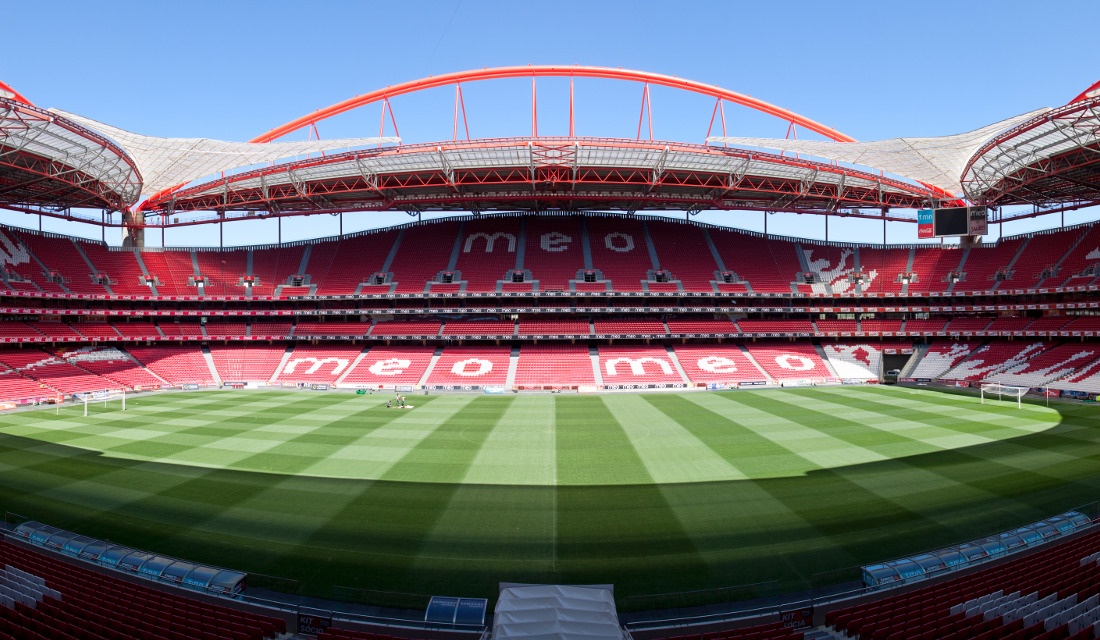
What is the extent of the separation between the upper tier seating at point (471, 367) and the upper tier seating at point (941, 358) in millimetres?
35204

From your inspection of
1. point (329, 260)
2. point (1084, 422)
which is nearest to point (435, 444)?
point (1084, 422)

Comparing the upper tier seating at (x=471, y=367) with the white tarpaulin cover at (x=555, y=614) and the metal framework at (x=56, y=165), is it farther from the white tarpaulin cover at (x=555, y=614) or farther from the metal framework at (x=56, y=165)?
the white tarpaulin cover at (x=555, y=614)

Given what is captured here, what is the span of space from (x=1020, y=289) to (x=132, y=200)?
7553 cm

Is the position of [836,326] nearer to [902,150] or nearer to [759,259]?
[759,259]

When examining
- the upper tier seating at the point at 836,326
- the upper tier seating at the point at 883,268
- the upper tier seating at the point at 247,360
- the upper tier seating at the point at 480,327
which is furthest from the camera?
the upper tier seating at the point at 883,268

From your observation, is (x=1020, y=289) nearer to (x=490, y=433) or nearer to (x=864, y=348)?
(x=864, y=348)

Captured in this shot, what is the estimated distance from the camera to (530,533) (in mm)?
13773

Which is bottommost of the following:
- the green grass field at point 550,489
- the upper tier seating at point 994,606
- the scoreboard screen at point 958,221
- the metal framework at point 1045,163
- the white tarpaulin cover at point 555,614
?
the green grass field at point 550,489

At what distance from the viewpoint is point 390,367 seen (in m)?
43.9

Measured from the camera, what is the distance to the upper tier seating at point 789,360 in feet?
143

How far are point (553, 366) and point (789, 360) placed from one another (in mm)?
20922

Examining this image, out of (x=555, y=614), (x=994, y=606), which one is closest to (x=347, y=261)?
(x=555, y=614)

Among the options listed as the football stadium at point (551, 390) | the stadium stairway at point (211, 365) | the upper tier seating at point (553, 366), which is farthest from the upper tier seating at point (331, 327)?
the upper tier seating at point (553, 366)

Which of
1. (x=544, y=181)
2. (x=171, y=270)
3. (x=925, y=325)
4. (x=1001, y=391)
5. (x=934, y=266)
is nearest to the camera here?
(x=1001, y=391)
